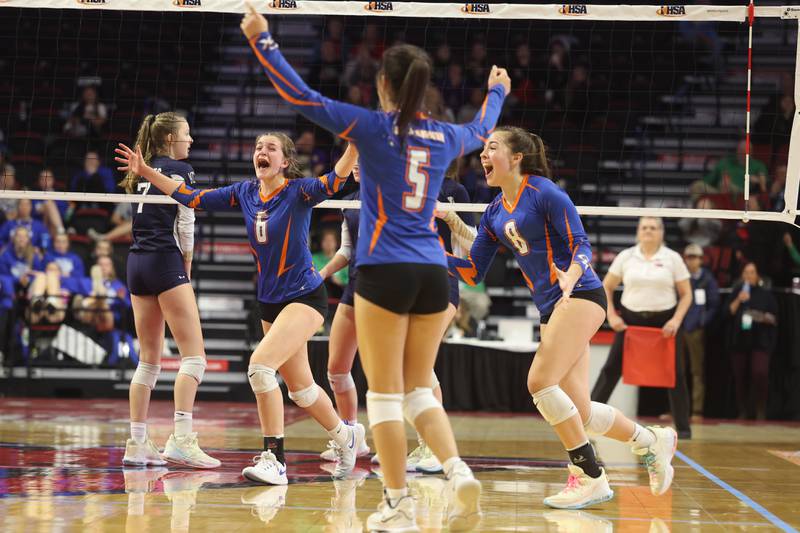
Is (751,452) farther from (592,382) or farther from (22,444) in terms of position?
(22,444)

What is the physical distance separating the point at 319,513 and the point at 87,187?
9375 mm

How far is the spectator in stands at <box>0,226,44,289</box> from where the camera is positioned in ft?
40.3

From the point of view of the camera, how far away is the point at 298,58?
56.3 ft

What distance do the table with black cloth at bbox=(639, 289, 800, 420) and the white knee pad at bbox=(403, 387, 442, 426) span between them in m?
7.75

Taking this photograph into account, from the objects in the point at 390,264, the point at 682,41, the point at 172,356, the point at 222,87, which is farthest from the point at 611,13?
the point at 222,87

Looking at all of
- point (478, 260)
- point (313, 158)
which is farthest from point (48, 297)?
point (478, 260)

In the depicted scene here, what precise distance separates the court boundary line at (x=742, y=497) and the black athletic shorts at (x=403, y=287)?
6.82 feet

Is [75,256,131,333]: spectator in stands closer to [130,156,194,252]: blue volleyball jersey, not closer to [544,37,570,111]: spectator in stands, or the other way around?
[130,156,194,252]: blue volleyball jersey

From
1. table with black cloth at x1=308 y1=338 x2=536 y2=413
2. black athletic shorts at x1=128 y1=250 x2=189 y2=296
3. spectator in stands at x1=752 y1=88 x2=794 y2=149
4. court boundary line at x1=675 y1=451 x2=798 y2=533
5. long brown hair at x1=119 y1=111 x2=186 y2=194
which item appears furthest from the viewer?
spectator in stands at x1=752 y1=88 x2=794 y2=149

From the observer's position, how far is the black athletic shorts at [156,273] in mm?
6223

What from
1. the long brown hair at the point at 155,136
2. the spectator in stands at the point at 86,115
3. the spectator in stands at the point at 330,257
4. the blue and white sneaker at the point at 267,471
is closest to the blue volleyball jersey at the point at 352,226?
the long brown hair at the point at 155,136

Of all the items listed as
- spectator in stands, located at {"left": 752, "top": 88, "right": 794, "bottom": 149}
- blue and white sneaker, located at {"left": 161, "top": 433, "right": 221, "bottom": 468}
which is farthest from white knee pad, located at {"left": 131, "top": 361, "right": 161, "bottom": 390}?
spectator in stands, located at {"left": 752, "top": 88, "right": 794, "bottom": 149}

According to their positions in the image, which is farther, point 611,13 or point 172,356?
point 172,356

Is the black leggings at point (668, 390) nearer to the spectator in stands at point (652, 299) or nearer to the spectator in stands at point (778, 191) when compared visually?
the spectator in stands at point (652, 299)
